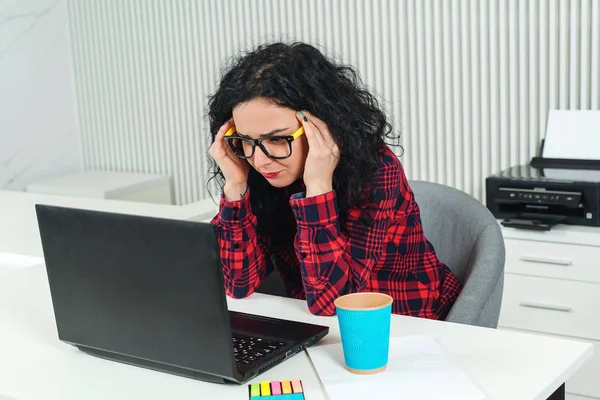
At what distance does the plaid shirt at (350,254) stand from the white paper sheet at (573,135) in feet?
4.85

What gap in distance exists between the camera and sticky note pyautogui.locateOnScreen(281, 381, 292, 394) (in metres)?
1.30

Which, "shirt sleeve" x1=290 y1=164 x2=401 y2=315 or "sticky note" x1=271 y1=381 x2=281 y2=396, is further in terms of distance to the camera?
"shirt sleeve" x1=290 y1=164 x2=401 y2=315

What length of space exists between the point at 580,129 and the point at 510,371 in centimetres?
217

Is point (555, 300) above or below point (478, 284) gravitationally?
below

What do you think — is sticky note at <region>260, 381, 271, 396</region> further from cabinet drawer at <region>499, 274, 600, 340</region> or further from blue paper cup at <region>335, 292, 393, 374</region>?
cabinet drawer at <region>499, 274, 600, 340</region>

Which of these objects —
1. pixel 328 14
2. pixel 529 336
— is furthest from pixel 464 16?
pixel 529 336

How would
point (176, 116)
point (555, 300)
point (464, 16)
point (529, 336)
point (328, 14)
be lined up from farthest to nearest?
point (176, 116)
point (328, 14)
point (464, 16)
point (555, 300)
point (529, 336)

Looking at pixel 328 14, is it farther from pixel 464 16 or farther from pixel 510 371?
pixel 510 371

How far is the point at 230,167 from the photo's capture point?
1.86m

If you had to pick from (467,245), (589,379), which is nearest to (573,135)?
(589,379)

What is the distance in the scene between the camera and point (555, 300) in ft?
9.80

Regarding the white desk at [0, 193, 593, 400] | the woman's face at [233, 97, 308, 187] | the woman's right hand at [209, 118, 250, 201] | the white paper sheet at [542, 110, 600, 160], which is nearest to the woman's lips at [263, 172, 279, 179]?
the woman's face at [233, 97, 308, 187]

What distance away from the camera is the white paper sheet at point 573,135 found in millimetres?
3254

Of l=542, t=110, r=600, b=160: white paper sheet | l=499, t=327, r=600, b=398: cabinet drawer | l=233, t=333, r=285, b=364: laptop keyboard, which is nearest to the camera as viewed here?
l=233, t=333, r=285, b=364: laptop keyboard
